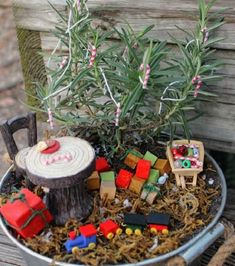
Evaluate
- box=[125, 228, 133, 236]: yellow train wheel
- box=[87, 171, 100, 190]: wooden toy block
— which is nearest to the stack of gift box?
box=[87, 171, 100, 190]: wooden toy block

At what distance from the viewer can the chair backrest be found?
1.19m

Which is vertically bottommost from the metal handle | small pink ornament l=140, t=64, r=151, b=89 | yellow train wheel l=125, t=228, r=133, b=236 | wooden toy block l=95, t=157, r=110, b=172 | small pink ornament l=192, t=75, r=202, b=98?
the metal handle

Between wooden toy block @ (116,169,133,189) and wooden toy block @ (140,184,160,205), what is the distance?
0.04 meters

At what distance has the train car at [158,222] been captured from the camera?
1.08 metres

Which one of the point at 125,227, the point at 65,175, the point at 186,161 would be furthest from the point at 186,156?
the point at 65,175

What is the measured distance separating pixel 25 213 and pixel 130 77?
0.33 metres

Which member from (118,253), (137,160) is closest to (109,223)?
(118,253)

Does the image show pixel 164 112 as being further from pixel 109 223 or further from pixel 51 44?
pixel 51 44

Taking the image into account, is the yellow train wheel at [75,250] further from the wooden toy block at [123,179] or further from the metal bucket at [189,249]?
the wooden toy block at [123,179]

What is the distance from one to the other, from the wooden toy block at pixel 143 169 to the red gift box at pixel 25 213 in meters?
0.23

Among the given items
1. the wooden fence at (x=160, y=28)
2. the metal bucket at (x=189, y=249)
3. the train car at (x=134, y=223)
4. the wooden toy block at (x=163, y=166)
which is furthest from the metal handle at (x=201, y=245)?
the wooden fence at (x=160, y=28)

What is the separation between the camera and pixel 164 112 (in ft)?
3.98

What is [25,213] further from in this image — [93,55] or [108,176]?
[93,55]

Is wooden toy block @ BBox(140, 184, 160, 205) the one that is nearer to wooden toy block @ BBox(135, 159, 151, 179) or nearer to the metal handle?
wooden toy block @ BBox(135, 159, 151, 179)
